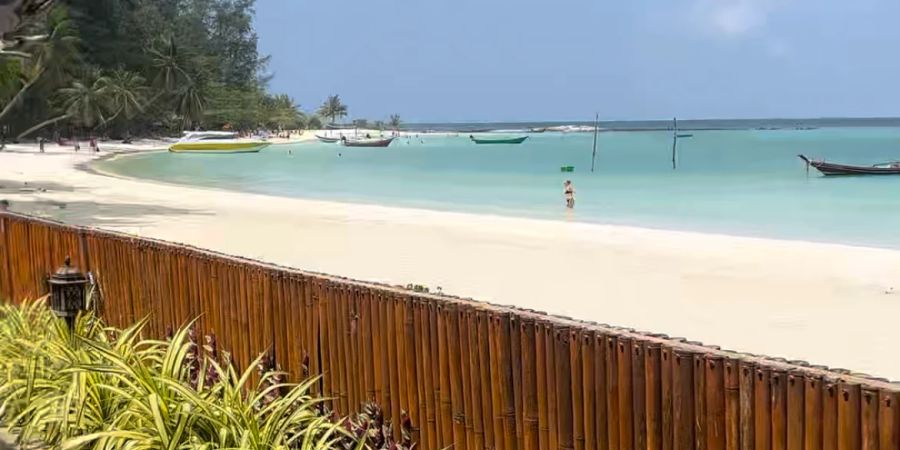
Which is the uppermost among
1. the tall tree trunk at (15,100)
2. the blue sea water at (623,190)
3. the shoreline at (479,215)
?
the tall tree trunk at (15,100)

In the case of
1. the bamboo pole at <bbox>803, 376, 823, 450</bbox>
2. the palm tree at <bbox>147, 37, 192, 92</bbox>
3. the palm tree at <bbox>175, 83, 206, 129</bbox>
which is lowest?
the bamboo pole at <bbox>803, 376, 823, 450</bbox>

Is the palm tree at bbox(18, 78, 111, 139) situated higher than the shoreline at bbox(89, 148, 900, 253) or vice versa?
the palm tree at bbox(18, 78, 111, 139)

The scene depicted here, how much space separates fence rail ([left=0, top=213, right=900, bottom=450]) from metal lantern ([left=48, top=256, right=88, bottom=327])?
46 centimetres

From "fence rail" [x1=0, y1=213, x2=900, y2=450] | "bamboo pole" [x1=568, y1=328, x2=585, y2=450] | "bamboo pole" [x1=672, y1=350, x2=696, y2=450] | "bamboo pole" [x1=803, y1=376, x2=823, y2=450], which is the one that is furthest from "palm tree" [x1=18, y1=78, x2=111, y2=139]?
"bamboo pole" [x1=803, y1=376, x2=823, y2=450]

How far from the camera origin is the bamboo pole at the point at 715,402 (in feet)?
11.9

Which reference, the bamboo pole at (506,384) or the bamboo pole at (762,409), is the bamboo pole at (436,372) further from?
the bamboo pole at (762,409)

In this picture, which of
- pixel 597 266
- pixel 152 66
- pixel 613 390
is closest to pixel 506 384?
pixel 613 390

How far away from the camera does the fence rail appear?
3.41 metres

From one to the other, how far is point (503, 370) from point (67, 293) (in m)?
4.16

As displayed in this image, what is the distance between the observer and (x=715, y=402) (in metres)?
3.66

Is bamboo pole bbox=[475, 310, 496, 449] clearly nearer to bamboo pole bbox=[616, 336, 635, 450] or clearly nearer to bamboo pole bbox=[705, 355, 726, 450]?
bamboo pole bbox=[616, 336, 635, 450]

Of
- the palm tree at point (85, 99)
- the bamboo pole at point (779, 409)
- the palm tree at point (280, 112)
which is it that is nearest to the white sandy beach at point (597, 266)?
the bamboo pole at point (779, 409)

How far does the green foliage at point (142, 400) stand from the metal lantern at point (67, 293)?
8 centimetres

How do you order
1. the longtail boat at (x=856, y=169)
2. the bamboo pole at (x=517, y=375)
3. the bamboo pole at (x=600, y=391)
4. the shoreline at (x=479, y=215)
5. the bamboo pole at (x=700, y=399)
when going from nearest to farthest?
the bamboo pole at (x=700, y=399), the bamboo pole at (x=600, y=391), the bamboo pole at (x=517, y=375), the shoreline at (x=479, y=215), the longtail boat at (x=856, y=169)
